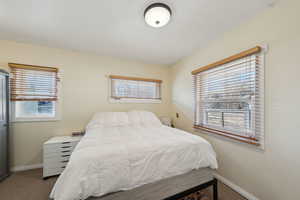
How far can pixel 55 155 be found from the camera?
1866 mm

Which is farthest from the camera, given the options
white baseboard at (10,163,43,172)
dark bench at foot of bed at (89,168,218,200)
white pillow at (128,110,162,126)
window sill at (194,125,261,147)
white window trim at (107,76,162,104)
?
white window trim at (107,76,162,104)

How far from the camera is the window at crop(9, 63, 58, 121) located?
2027 mm

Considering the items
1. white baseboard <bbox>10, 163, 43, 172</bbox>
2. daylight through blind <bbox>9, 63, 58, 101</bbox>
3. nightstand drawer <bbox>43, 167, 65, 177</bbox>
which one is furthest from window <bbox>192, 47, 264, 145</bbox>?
white baseboard <bbox>10, 163, 43, 172</bbox>

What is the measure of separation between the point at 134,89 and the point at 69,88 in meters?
1.39

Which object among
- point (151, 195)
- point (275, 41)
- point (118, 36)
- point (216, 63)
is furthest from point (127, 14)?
point (151, 195)

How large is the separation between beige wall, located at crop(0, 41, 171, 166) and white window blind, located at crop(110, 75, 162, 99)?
15 cm

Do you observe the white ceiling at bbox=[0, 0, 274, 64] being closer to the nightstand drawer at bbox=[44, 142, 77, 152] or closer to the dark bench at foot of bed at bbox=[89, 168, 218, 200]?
the nightstand drawer at bbox=[44, 142, 77, 152]

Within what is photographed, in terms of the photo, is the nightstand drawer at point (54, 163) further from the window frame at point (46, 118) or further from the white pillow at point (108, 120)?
the window frame at point (46, 118)

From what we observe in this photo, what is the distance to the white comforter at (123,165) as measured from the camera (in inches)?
35.2

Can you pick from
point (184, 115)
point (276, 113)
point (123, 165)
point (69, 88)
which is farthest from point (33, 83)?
point (276, 113)

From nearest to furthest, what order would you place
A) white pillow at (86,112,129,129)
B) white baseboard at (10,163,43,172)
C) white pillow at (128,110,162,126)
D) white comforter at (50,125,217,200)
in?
white comforter at (50,125,217,200)
white baseboard at (10,163,43,172)
white pillow at (86,112,129,129)
white pillow at (128,110,162,126)

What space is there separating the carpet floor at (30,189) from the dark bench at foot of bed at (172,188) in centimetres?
40

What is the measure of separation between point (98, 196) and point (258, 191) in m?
1.83

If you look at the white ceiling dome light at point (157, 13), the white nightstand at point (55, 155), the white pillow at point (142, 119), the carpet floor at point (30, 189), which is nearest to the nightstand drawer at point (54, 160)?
the white nightstand at point (55, 155)
